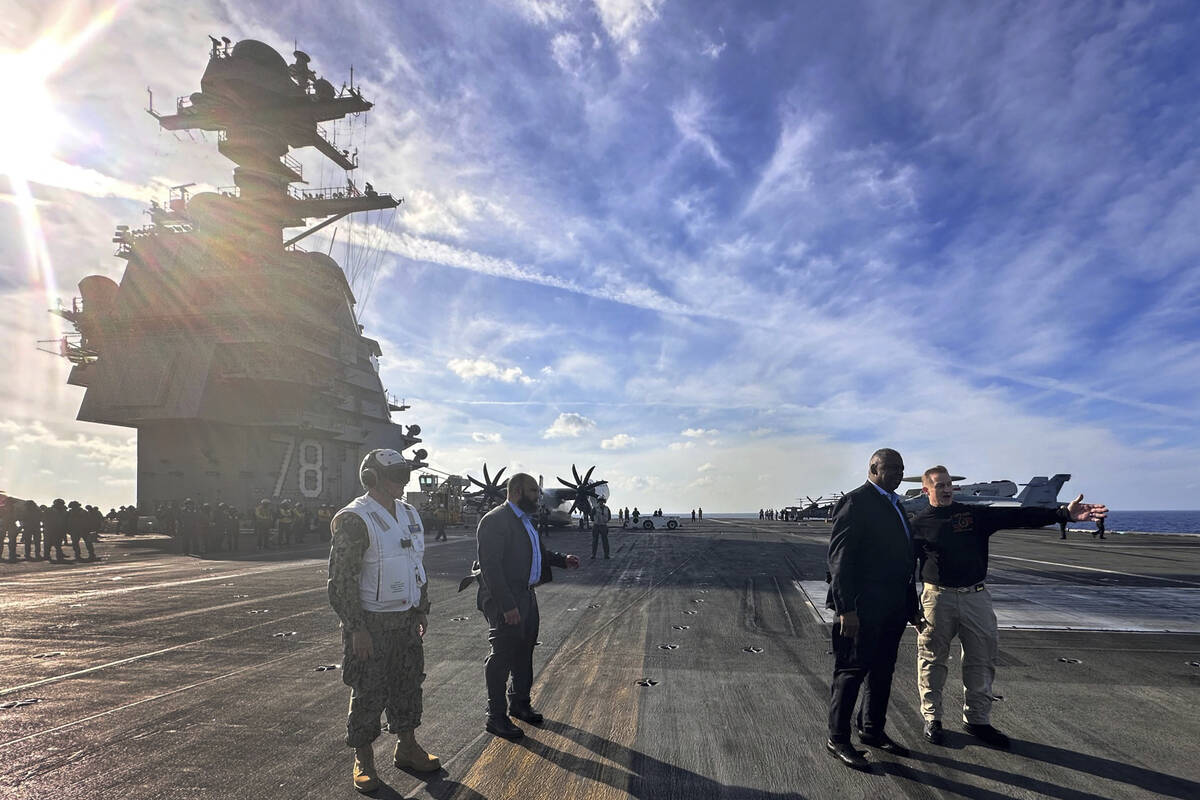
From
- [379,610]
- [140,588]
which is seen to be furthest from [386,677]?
[140,588]

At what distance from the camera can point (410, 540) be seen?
4270mm

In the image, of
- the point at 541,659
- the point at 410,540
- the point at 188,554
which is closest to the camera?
the point at 410,540

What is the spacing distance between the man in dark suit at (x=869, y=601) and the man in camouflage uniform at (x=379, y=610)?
3139 mm

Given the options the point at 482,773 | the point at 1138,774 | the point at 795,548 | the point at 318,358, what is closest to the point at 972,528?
the point at 1138,774

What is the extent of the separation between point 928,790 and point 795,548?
21385 millimetres

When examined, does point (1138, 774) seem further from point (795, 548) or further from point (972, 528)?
point (795, 548)

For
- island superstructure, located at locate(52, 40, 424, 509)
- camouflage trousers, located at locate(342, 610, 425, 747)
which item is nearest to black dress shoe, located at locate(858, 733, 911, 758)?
camouflage trousers, located at locate(342, 610, 425, 747)

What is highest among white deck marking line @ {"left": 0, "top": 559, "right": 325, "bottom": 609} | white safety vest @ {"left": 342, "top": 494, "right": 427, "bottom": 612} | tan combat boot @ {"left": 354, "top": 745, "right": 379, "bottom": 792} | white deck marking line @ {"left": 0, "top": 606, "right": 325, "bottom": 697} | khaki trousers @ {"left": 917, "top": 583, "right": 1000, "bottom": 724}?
white safety vest @ {"left": 342, "top": 494, "right": 427, "bottom": 612}

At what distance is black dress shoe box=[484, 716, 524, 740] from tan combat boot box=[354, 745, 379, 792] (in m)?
1.06

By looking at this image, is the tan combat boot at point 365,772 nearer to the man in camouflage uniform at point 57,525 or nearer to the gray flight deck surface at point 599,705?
the gray flight deck surface at point 599,705

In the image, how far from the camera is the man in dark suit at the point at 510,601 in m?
4.88

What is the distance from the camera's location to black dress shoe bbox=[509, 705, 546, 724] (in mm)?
5043

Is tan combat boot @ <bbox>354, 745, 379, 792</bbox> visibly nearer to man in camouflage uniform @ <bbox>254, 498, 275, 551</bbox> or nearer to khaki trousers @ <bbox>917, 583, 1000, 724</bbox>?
khaki trousers @ <bbox>917, 583, 1000, 724</bbox>

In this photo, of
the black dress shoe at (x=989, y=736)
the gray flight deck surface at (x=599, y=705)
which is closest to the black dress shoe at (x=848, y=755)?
the gray flight deck surface at (x=599, y=705)
